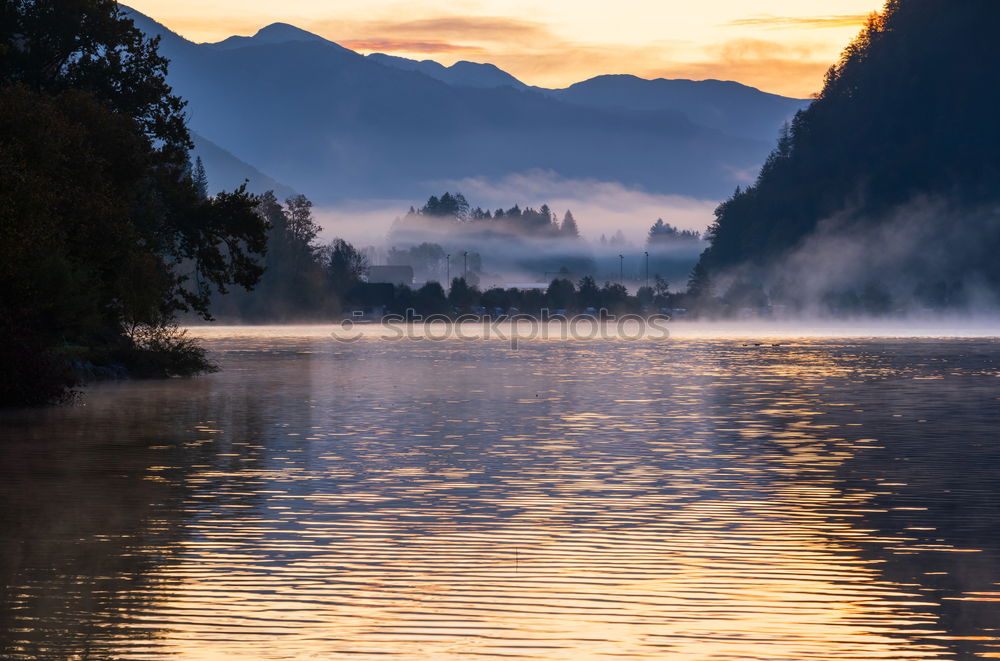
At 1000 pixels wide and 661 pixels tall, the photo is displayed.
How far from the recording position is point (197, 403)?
169 ft

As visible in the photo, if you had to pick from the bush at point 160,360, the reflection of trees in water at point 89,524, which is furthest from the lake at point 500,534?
the bush at point 160,360

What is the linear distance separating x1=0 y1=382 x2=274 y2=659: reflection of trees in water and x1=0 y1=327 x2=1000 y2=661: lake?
0.20 ft

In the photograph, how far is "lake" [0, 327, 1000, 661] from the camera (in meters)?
14.4

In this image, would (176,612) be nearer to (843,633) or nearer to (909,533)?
(843,633)

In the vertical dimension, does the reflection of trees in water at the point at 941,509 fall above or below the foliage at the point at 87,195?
below

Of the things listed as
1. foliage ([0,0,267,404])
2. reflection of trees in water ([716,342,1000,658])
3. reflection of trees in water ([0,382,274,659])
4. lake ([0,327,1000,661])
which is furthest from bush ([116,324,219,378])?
reflection of trees in water ([0,382,274,659])

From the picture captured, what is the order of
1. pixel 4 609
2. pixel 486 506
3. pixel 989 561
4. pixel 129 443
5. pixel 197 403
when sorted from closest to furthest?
pixel 4 609, pixel 989 561, pixel 486 506, pixel 129 443, pixel 197 403

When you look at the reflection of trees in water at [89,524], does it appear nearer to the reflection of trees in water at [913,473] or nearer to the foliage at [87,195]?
the foliage at [87,195]

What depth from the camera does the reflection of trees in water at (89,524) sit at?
14656 mm

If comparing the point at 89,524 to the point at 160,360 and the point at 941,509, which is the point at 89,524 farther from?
the point at 160,360

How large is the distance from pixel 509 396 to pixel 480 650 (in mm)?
43357

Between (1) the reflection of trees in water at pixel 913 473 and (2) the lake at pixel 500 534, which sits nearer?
(2) the lake at pixel 500 534

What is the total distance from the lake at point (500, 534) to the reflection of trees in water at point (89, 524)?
60mm

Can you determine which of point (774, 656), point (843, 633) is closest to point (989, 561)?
point (843, 633)
